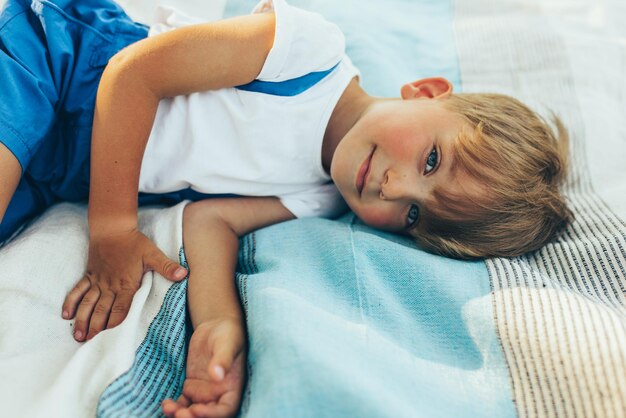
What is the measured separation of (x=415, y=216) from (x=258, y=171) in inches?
11.2

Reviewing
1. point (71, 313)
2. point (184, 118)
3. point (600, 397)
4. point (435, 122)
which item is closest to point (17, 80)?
point (184, 118)

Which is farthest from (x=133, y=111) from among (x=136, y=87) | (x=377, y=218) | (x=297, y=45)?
(x=377, y=218)

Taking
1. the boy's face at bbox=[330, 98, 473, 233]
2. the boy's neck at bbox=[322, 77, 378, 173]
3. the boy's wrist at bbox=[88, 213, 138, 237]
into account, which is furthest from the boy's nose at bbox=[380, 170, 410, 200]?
the boy's wrist at bbox=[88, 213, 138, 237]

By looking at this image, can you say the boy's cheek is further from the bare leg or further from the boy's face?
the bare leg

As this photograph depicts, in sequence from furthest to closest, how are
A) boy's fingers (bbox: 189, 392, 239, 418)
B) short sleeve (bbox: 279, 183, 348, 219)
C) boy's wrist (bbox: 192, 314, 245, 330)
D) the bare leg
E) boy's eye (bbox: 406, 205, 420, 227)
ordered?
short sleeve (bbox: 279, 183, 348, 219)
boy's eye (bbox: 406, 205, 420, 227)
the bare leg
boy's wrist (bbox: 192, 314, 245, 330)
boy's fingers (bbox: 189, 392, 239, 418)

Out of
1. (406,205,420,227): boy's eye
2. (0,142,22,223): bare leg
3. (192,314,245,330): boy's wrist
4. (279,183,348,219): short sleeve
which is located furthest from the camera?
(279,183,348,219): short sleeve

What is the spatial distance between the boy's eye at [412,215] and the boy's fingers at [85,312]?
0.50m

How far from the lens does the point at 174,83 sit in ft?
3.02

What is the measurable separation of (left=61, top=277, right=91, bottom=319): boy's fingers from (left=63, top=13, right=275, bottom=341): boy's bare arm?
0.07 ft

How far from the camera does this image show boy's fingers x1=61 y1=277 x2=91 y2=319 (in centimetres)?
80

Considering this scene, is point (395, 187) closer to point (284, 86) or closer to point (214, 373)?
point (284, 86)

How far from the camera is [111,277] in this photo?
0.87m

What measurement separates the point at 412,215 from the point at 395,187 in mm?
72

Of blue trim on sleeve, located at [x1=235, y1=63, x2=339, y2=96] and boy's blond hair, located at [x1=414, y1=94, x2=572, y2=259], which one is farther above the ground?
blue trim on sleeve, located at [x1=235, y1=63, x2=339, y2=96]
